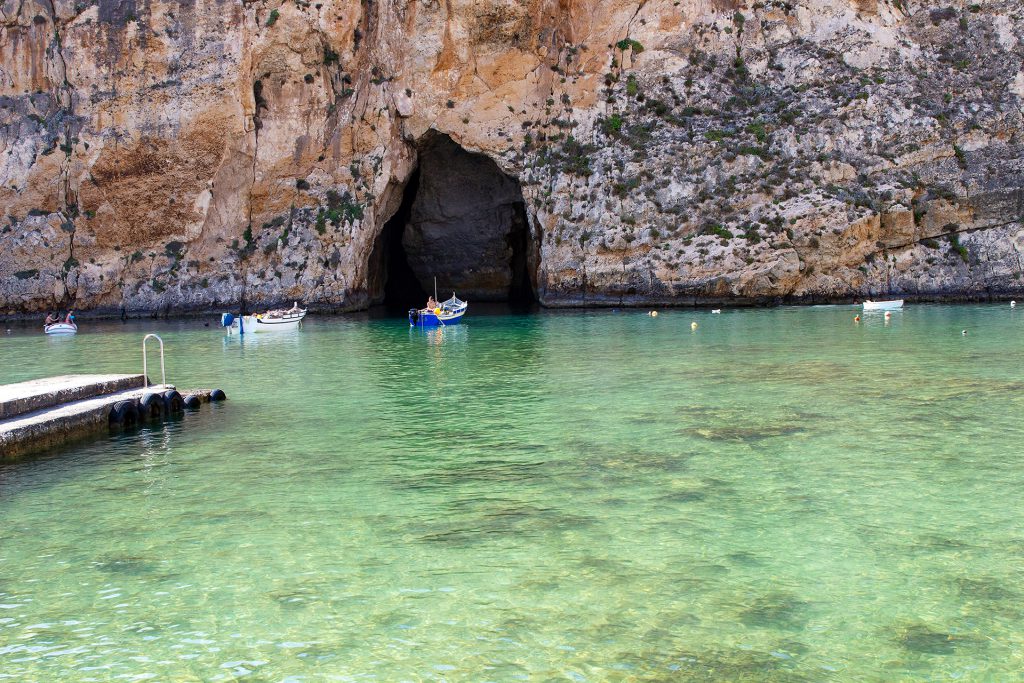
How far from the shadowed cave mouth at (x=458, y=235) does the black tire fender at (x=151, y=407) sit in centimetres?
3688

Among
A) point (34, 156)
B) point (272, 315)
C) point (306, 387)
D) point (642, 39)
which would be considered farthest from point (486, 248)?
point (306, 387)

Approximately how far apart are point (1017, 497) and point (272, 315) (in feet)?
117

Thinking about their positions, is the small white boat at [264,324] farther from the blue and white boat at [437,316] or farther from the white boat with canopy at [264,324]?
the blue and white boat at [437,316]

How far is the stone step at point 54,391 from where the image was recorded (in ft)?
46.7

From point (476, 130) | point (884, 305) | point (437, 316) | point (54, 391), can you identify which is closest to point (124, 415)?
point (54, 391)

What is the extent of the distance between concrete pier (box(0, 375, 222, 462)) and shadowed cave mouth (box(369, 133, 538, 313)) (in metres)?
36.1

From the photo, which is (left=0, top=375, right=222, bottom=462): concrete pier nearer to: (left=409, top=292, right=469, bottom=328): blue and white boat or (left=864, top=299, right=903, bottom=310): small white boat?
(left=409, top=292, right=469, bottom=328): blue and white boat

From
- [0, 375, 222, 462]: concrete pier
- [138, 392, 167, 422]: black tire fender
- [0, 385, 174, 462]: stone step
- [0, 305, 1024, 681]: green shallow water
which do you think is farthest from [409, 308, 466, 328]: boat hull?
[0, 385, 174, 462]: stone step

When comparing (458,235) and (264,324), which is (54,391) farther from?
(458,235)

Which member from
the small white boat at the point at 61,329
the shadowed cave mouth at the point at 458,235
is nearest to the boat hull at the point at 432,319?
the shadowed cave mouth at the point at 458,235

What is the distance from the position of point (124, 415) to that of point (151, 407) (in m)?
0.60

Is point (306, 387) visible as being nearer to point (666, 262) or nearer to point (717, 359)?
point (717, 359)

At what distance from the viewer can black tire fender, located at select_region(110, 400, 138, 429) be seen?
50.3 feet

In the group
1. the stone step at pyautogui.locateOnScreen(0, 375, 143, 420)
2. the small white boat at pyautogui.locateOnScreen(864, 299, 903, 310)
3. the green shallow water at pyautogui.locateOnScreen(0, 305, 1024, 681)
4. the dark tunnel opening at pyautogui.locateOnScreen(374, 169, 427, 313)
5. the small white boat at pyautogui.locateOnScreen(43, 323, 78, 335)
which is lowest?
the green shallow water at pyautogui.locateOnScreen(0, 305, 1024, 681)
